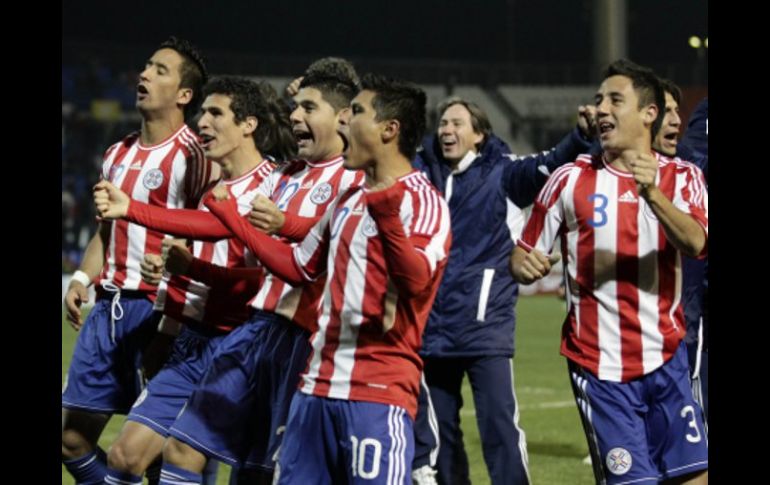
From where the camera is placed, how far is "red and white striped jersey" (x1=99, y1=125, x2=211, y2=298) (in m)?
6.44

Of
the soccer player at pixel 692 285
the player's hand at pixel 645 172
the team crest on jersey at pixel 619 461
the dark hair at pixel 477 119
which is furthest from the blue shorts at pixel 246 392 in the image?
the soccer player at pixel 692 285

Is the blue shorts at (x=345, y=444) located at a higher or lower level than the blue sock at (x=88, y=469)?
higher

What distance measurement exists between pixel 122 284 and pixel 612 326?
2488mm

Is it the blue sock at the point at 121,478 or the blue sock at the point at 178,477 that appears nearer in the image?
the blue sock at the point at 178,477

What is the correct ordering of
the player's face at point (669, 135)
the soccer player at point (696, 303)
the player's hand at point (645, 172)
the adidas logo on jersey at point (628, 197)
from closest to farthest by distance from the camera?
the player's hand at point (645, 172)
the adidas logo on jersey at point (628, 197)
the player's face at point (669, 135)
the soccer player at point (696, 303)

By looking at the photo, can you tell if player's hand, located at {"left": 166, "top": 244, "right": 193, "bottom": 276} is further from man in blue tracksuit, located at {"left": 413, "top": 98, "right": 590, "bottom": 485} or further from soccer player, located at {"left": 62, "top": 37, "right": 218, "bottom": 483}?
man in blue tracksuit, located at {"left": 413, "top": 98, "right": 590, "bottom": 485}

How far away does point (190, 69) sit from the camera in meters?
6.73

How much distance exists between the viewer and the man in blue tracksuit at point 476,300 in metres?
6.88

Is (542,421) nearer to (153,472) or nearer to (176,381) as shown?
(153,472)

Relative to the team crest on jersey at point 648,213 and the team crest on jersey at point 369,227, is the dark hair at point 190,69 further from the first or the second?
the team crest on jersey at point 648,213

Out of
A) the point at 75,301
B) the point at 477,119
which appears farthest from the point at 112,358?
the point at 477,119

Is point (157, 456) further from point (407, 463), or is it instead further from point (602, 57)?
point (602, 57)

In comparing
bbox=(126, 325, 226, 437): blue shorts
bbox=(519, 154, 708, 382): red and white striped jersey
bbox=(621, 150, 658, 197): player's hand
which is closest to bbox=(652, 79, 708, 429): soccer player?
bbox=(519, 154, 708, 382): red and white striped jersey
